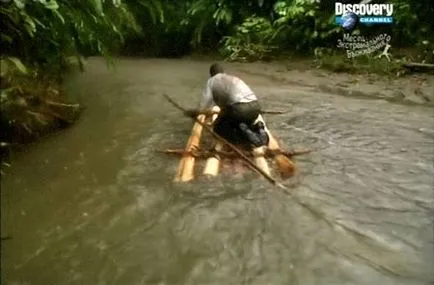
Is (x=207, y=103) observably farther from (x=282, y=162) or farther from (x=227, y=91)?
(x=282, y=162)

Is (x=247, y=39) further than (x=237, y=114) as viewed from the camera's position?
Yes

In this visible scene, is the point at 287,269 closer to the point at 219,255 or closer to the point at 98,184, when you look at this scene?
the point at 219,255

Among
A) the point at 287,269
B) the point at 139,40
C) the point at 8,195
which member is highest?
the point at 139,40

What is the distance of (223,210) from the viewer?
2.29 m

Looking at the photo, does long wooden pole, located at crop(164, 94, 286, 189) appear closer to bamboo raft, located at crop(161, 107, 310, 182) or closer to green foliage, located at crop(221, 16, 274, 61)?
bamboo raft, located at crop(161, 107, 310, 182)

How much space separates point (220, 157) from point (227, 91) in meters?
0.38

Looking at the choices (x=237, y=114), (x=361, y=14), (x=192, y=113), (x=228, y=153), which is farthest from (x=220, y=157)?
(x=361, y=14)

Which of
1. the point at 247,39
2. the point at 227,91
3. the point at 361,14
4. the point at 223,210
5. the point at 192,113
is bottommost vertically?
the point at 223,210

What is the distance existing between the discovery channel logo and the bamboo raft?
30.0 inches

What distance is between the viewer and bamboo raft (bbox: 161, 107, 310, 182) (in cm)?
258

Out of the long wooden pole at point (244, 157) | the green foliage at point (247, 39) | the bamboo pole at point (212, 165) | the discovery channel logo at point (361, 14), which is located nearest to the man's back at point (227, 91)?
the long wooden pole at point (244, 157)

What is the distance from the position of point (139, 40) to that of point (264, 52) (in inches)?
40.7

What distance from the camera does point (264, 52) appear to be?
14.6 ft

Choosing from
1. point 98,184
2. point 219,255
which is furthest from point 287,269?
point 98,184
